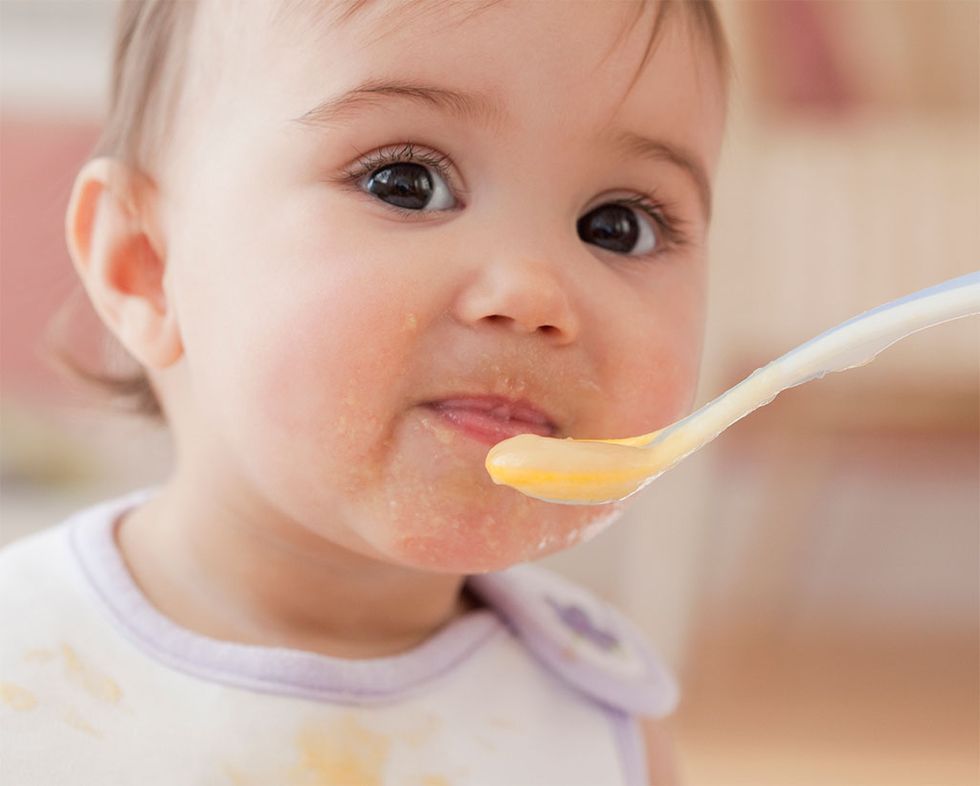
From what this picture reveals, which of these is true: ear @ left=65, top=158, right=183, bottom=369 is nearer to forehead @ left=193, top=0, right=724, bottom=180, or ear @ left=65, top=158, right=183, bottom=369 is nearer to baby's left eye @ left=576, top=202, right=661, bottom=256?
forehead @ left=193, top=0, right=724, bottom=180

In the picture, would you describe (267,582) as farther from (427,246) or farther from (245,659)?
(427,246)

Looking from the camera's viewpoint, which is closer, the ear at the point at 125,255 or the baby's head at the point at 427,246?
the baby's head at the point at 427,246

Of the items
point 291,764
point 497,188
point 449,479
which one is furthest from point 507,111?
point 291,764

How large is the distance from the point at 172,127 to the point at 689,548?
99 cm

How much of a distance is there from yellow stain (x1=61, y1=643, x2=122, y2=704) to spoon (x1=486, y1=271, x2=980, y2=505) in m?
0.22

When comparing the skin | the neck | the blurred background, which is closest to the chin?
the skin

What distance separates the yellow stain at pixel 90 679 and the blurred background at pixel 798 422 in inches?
13.2

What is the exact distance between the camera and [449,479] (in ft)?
1.83

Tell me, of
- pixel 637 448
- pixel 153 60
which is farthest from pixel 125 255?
pixel 637 448

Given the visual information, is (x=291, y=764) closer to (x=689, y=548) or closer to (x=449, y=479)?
(x=449, y=479)

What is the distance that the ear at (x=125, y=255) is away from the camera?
26.7 inches

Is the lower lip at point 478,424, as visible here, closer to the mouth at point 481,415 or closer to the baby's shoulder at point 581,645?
the mouth at point 481,415

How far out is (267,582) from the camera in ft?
2.20

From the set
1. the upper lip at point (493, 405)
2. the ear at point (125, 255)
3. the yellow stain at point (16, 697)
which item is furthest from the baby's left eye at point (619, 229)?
the yellow stain at point (16, 697)
